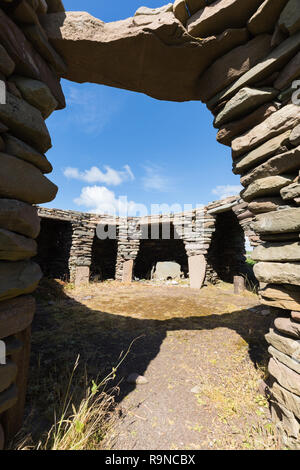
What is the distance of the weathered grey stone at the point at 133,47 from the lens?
6.40 ft

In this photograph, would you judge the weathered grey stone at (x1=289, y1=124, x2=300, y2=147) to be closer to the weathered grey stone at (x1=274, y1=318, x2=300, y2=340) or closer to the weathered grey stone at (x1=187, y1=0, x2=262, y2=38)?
the weathered grey stone at (x1=187, y1=0, x2=262, y2=38)

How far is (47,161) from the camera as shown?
5.74 feet

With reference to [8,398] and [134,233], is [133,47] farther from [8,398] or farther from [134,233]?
[134,233]

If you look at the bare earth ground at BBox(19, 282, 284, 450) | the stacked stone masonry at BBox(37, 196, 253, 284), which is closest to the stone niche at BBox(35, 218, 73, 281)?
the stacked stone masonry at BBox(37, 196, 253, 284)

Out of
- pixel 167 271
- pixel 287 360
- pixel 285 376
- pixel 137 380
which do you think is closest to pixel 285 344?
pixel 287 360

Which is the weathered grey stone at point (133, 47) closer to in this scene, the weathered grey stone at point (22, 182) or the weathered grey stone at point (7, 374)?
the weathered grey stone at point (22, 182)

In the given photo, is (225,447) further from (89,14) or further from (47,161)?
(89,14)

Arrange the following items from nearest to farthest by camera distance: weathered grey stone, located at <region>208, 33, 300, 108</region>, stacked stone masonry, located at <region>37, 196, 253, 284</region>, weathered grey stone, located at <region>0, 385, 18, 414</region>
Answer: weathered grey stone, located at <region>0, 385, 18, 414</region>
weathered grey stone, located at <region>208, 33, 300, 108</region>
stacked stone masonry, located at <region>37, 196, 253, 284</region>

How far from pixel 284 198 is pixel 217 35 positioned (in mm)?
1791

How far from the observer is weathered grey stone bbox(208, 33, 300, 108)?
5.58 feet

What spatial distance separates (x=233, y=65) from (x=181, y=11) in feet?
2.42

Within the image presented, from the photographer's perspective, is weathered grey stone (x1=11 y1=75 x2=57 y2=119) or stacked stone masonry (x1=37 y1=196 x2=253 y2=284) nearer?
weathered grey stone (x1=11 y1=75 x2=57 y2=119)

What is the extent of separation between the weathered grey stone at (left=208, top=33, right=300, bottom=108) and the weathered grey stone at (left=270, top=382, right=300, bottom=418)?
2.79m
